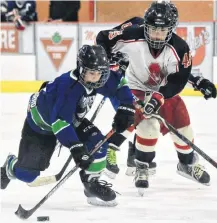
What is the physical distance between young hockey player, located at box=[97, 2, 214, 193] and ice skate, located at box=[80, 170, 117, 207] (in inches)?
11.8

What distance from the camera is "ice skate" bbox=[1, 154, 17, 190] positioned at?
3.58 meters

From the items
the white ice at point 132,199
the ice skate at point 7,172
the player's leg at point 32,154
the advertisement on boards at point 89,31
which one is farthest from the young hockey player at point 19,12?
the player's leg at point 32,154

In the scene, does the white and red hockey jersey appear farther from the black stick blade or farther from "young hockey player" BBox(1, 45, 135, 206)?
the black stick blade

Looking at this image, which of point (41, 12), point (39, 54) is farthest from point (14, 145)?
point (41, 12)

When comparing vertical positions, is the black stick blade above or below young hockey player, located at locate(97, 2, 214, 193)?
below

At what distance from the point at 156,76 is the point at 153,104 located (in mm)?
328

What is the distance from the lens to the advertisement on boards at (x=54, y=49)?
7.62 meters

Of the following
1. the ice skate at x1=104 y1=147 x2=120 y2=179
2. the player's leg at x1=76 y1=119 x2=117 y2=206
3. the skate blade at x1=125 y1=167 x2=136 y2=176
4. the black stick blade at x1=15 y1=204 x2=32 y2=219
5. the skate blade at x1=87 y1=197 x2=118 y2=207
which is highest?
the player's leg at x1=76 y1=119 x2=117 y2=206

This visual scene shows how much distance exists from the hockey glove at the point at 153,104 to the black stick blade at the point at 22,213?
2.49 feet

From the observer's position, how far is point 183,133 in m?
3.83

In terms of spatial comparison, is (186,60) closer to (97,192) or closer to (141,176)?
(141,176)

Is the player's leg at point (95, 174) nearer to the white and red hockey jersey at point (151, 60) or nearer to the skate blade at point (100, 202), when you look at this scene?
the skate blade at point (100, 202)

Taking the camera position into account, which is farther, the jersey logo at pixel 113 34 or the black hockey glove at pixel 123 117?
the jersey logo at pixel 113 34

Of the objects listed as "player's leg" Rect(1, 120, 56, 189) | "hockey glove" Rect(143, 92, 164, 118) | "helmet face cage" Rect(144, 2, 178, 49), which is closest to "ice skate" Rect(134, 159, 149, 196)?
"hockey glove" Rect(143, 92, 164, 118)
